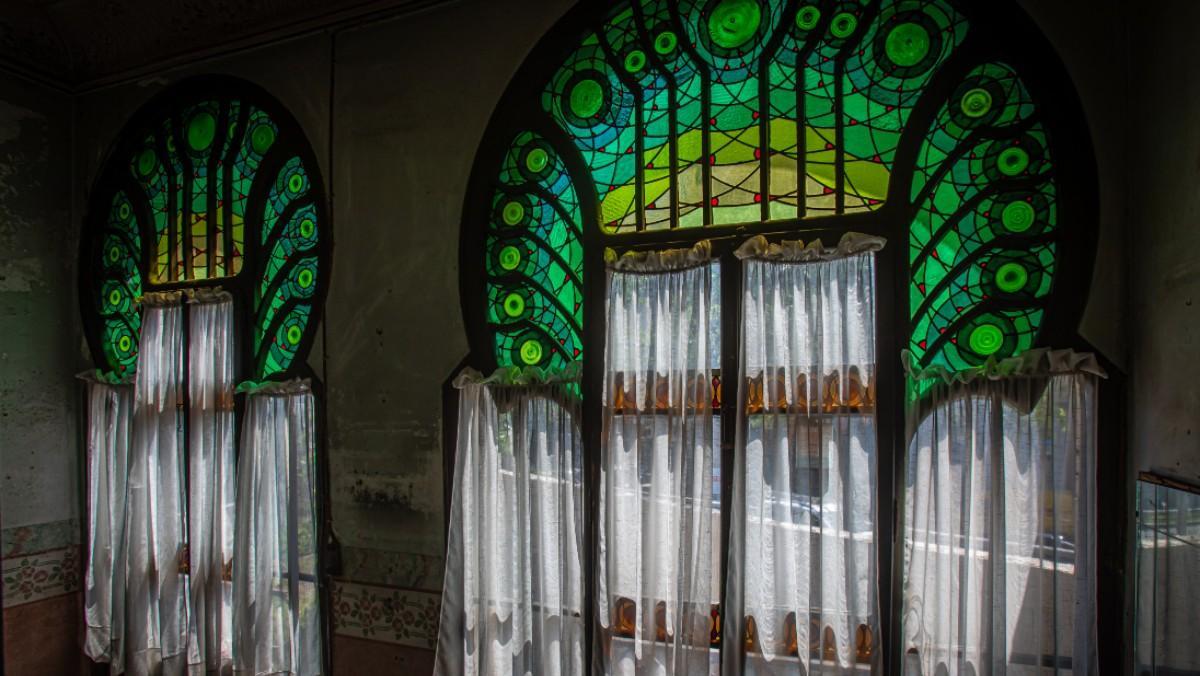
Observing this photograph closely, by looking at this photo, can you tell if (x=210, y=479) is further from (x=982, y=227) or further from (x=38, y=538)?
(x=982, y=227)

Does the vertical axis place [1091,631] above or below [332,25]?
below

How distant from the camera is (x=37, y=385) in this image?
363cm

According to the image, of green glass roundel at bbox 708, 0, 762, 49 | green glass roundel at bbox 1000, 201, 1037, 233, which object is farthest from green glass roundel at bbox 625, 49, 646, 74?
green glass roundel at bbox 1000, 201, 1037, 233

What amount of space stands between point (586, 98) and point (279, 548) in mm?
2294

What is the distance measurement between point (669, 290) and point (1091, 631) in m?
1.58

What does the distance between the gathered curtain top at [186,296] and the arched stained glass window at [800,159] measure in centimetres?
130

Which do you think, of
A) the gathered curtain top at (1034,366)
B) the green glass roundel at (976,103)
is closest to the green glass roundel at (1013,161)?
the green glass roundel at (976,103)

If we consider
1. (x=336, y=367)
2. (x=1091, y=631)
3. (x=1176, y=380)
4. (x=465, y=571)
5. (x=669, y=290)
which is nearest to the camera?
(x=1176, y=380)

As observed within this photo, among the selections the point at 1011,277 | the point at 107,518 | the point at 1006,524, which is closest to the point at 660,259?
the point at 1011,277

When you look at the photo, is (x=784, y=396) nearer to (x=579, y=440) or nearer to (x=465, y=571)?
(x=579, y=440)

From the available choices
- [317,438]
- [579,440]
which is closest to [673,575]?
[579,440]

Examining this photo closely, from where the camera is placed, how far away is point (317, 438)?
122 inches

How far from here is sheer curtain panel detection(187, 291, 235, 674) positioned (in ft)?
10.6

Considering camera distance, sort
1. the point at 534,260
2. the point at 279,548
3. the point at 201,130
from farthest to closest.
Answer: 1. the point at 201,130
2. the point at 279,548
3. the point at 534,260
